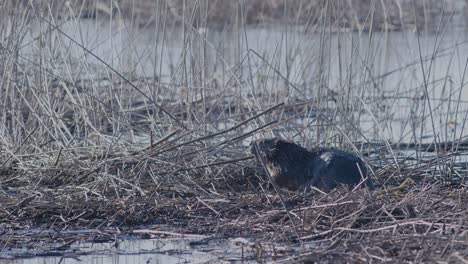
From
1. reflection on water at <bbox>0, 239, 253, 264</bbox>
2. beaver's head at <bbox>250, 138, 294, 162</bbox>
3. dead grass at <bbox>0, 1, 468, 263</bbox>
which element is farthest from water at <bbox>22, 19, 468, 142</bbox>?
reflection on water at <bbox>0, 239, 253, 264</bbox>

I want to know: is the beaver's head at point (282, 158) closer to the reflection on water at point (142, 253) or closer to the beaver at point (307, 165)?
the beaver at point (307, 165)

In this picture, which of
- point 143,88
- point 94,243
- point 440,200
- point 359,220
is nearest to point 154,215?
point 94,243

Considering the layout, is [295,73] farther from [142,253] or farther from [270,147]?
[142,253]

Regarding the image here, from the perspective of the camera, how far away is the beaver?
4.98 metres

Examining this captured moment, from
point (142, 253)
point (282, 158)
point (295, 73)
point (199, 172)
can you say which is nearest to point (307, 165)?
point (282, 158)

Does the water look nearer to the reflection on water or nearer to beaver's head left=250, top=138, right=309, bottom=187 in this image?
beaver's head left=250, top=138, right=309, bottom=187

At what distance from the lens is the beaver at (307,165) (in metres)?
4.98

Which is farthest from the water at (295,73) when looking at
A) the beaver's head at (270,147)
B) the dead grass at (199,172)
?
the beaver's head at (270,147)

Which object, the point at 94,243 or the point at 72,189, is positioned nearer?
the point at 94,243

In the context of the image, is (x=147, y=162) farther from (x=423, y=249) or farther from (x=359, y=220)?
(x=423, y=249)

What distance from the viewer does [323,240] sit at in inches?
157

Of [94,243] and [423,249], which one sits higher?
[423,249]

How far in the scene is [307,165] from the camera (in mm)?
5117

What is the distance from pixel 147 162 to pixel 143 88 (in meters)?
2.66
